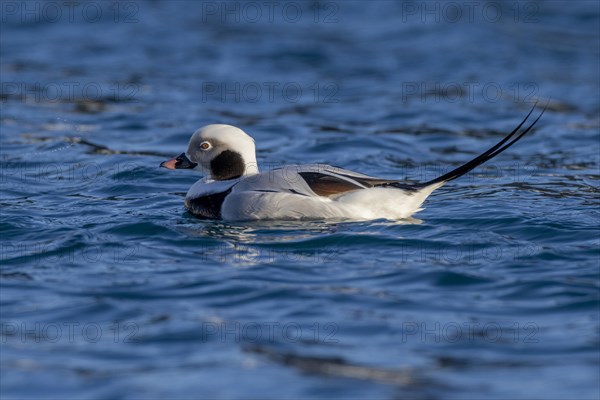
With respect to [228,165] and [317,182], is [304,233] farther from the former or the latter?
[228,165]

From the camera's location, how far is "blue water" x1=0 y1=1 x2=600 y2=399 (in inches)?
217

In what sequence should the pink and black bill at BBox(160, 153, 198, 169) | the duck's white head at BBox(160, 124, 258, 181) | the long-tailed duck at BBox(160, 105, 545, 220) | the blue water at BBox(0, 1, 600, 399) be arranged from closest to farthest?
the blue water at BBox(0, 1, 600, 399), the long-tailed duck at BBox(160, 105, 545, 220), the duck's white head at BBox(160, 124, 258, 181), the pink and black bill at BBox(160, 153, 198, 169)

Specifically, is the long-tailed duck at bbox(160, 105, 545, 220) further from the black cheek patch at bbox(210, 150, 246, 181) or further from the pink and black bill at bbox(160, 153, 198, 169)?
the pink and black bill at bbox(160, 153, 198, 169)

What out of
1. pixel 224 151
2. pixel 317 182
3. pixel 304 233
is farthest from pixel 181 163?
pixel 304 233

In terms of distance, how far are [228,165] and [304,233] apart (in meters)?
1.14

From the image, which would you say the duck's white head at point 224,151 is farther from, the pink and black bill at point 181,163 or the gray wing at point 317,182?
the gray wing at point 317,182

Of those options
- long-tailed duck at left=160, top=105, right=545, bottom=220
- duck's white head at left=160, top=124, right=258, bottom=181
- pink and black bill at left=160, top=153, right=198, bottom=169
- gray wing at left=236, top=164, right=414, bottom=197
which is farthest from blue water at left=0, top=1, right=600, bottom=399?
duck's white head at left=160, top=124, right=258, bottom=181

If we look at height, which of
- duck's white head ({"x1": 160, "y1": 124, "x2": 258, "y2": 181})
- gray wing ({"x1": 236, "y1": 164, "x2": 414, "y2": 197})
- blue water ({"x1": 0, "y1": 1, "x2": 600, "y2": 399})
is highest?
duck's white head ({"x1": 160, "y1": 124, "x2": 258, "y2": 181})

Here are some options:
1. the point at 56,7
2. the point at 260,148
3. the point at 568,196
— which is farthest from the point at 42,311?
the point at 56,7

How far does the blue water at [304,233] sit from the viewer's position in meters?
5.51

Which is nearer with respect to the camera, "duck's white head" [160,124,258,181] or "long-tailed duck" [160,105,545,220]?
"long-tailed duck" [160,105,545,220]

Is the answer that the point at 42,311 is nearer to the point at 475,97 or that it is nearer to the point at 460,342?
the point at 460,342

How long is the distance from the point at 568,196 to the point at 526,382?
14.2 feet

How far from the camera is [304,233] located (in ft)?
25.6
